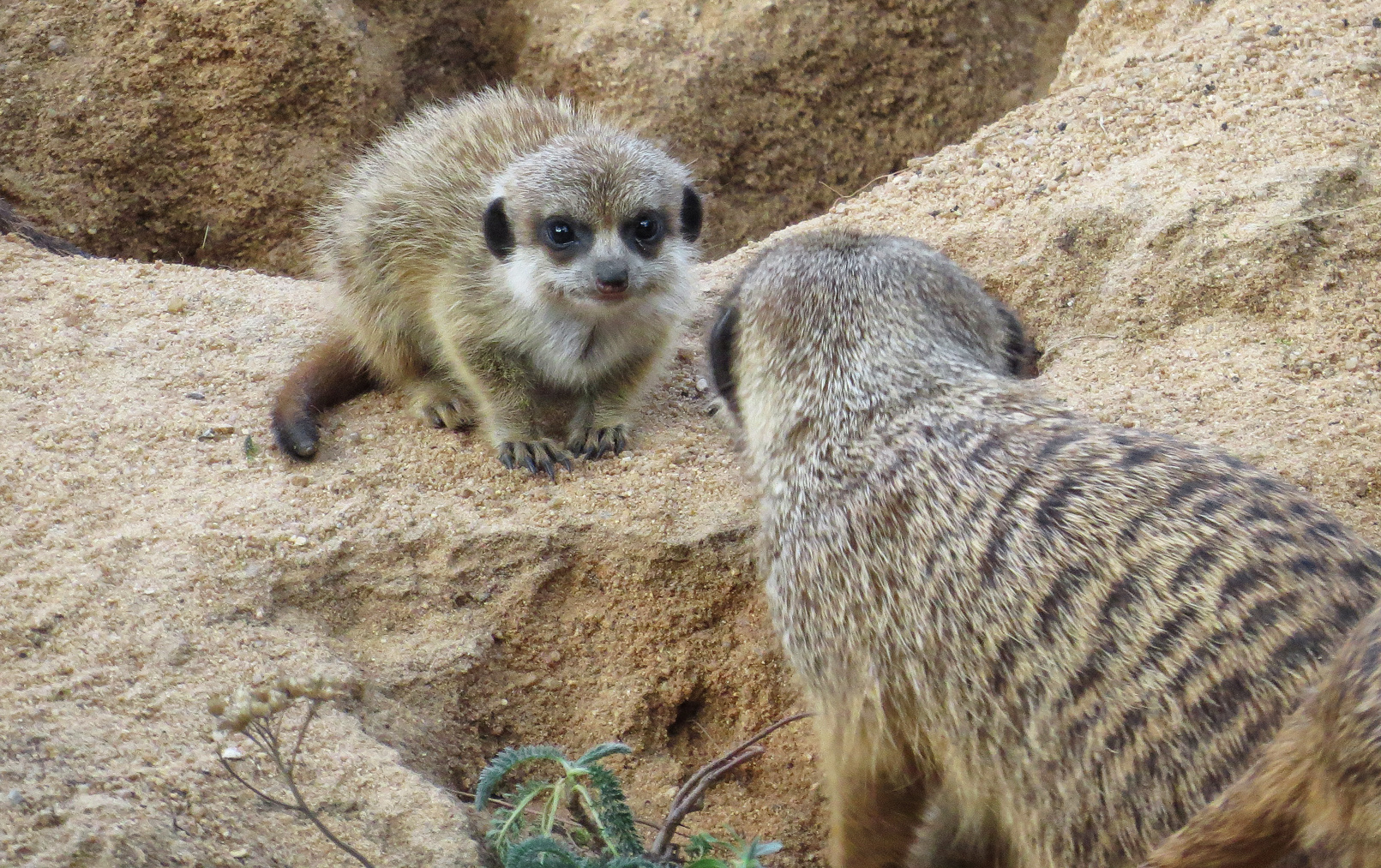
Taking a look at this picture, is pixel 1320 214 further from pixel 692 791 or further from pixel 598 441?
pixel 692 791

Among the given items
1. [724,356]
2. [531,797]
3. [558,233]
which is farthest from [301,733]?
[558,233]

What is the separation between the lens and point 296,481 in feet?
10.0

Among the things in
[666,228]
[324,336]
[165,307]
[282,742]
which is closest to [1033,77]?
[666,228]

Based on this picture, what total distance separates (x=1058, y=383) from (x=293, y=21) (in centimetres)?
347

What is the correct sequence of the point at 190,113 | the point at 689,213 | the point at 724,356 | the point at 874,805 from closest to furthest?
the point at 874,805 → the point at 724,356 → the point at 689,213 → the point at 190,113

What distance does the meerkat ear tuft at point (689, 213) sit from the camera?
365 centimetres

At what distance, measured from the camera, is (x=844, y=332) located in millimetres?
2457

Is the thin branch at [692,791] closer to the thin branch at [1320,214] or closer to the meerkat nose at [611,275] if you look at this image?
the meerkat nose at [611,275]

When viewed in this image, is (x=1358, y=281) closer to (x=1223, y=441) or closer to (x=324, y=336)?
(x=1223, y=441)

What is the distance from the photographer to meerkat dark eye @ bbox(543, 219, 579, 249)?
3.40m

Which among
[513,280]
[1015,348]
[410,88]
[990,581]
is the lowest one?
[410,88]

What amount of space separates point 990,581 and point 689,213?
1.89m

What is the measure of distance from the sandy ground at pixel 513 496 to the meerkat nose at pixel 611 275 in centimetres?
45

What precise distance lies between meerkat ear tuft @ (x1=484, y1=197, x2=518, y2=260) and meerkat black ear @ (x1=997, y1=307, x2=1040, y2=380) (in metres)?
1.40
